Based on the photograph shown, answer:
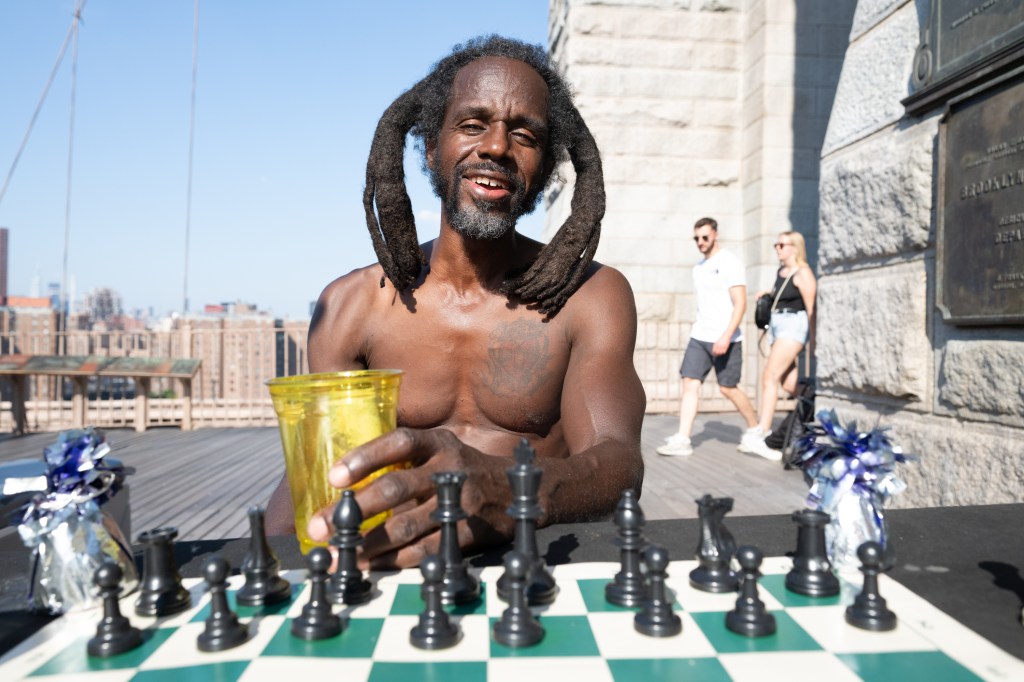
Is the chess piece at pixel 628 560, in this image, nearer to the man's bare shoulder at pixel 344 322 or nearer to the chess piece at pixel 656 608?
the chess piece at pixel 656 608

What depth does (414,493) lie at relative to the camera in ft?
3.41

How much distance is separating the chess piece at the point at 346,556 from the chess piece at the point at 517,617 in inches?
8.9

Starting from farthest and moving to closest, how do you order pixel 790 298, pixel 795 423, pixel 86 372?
pixel 86 372, pixel 790 298, pixel 795 423

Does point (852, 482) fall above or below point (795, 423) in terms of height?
above

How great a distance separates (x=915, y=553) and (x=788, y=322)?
4.48 metres

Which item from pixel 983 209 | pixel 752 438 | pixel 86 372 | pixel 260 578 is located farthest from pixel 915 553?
pixel 86 372

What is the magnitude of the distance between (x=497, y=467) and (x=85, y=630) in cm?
67

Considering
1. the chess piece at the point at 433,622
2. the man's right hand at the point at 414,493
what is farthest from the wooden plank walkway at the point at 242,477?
the chess piece at the point at 433,622

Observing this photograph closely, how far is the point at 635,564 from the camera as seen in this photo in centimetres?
98

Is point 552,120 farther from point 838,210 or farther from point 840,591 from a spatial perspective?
point 838,210

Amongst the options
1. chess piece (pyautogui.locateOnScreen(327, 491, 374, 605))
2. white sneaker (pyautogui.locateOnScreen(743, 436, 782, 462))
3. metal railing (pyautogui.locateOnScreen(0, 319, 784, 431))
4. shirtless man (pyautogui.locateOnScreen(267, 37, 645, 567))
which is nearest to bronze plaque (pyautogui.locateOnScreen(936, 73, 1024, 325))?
shirtless man (pyautogui.locateOnScreen(267, 37, 645, 567))

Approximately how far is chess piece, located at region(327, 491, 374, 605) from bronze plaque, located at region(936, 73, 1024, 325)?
231cm

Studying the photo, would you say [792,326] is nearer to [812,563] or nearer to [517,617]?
[812,563]

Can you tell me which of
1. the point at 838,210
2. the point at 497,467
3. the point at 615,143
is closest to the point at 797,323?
the point at 838,210
